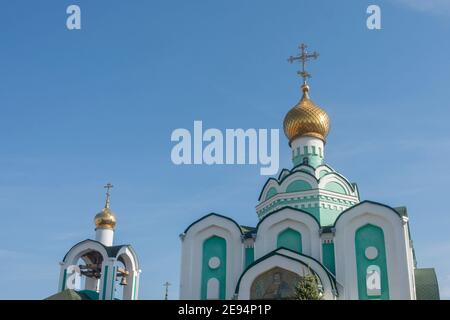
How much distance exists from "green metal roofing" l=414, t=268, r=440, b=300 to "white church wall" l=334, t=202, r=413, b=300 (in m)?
1.62

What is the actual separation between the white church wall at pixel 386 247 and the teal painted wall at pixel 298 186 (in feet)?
7.66

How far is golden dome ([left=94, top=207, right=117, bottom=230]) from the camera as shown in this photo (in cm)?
2061

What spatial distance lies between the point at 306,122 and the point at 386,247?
6.34 metres

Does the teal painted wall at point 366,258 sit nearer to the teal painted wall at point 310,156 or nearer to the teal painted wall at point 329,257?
the teal painted wall at point 329,257

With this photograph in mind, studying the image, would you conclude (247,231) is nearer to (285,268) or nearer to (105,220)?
(285,268)

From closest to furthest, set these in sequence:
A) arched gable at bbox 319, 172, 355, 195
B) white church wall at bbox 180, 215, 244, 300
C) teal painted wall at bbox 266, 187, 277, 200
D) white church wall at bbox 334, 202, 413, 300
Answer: white church wall at bbox 334, 202, 413, 300, white church wall at bbox 180, 215, 244, 300, arched gable at bbox 319, 172, 355, 195, teal painted wall at bbox 266, 187, 277, 200

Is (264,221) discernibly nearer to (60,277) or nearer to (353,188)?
(353,188)

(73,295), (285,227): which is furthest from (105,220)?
(285,227)

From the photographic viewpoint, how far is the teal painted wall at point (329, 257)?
649 inches

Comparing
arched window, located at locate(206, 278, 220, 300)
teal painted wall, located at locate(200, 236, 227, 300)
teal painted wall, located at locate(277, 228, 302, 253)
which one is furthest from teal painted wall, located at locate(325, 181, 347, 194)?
arched window, located at locate(206, 278, 220, 300)

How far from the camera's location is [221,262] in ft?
58.5

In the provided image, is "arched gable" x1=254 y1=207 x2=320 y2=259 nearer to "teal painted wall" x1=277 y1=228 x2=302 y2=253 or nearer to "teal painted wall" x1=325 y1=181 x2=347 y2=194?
"teal painted wall" x1=277 y1=228 x2=302 y2=253

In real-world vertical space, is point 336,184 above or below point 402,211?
above
